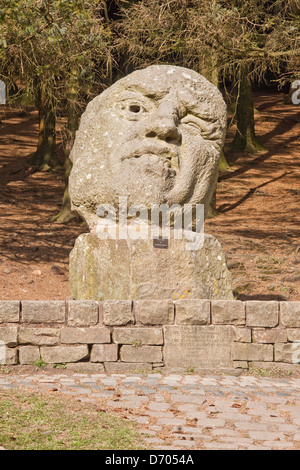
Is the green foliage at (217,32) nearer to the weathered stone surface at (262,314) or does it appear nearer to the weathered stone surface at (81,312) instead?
the weathered stone surface at (262,314)

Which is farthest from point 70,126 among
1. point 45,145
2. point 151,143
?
point 151,143

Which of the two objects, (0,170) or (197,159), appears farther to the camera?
(0,170)

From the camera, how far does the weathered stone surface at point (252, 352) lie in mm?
6902

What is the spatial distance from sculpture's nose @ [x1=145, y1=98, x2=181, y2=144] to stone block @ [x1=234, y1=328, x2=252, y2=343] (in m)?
2.00

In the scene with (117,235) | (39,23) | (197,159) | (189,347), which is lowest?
(189,347)

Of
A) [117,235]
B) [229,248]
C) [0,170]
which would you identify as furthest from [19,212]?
[117,235]

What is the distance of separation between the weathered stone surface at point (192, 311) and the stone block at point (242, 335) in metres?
0.30

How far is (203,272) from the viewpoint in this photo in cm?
725

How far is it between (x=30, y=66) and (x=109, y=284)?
5.50 metres

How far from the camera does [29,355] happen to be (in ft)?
22.1

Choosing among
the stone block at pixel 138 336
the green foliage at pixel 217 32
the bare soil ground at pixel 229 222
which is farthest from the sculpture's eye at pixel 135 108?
the green foliage at pixel 217 32

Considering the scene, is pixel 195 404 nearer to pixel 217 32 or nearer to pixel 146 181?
pixel 146 181

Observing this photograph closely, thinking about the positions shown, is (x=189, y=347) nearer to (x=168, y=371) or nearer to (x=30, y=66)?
(x=168, y=371)

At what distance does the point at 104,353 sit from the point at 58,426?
6.05 feet
